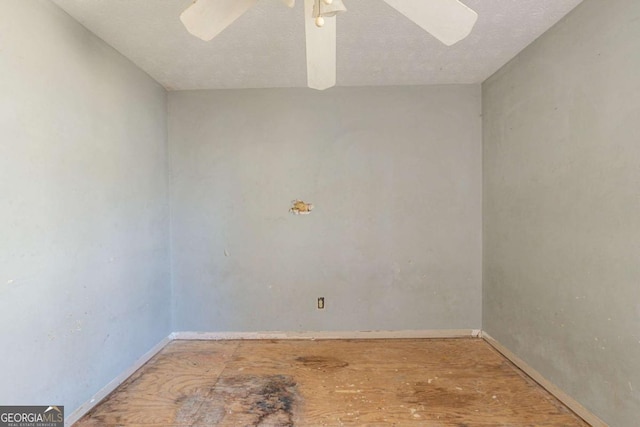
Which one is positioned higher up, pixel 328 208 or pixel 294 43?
pixel 294 43

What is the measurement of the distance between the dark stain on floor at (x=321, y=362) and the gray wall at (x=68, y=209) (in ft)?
4.34

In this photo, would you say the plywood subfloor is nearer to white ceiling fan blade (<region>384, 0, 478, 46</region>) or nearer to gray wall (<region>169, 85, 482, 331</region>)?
gray wall (<region>169, 85, 482, 331</region>)

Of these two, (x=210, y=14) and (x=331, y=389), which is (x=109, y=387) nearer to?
→ (x=331, y=389)

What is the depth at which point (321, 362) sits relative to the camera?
2486mm

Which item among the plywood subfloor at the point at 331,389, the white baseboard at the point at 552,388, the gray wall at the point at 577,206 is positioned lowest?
the plywood subfloor at the point at 331,389

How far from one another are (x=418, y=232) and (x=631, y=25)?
1.89 meters

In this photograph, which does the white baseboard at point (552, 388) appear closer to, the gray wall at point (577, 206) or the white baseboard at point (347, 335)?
the gray wall at point (577, 206)

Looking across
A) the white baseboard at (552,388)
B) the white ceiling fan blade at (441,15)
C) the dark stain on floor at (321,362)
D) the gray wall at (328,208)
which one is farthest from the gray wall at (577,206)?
the dark stain on floor at (321,362)

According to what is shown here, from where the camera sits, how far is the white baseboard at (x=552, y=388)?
1.74 metres

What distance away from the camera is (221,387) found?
215cm

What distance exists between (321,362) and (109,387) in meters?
1.50

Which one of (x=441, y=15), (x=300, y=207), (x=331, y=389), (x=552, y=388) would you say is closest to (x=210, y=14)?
(x=441, y=15)

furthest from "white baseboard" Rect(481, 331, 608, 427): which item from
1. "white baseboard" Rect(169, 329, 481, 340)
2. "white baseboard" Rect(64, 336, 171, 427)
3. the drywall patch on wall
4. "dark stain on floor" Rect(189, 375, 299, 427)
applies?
"white baseboard" Rect(64, 336, 171, 427)

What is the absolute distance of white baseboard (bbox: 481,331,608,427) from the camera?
174 centimetres
